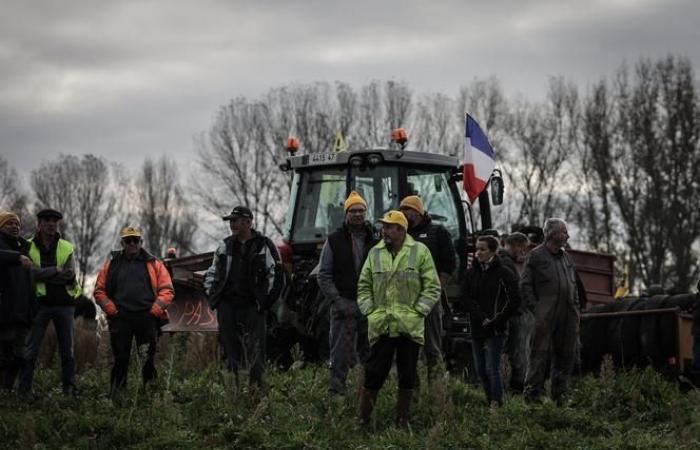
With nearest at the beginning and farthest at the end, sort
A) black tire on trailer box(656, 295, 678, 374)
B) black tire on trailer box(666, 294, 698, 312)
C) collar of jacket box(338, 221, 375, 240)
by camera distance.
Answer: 1. collar of jacket box(338, 221, 375, 240)
2. black tire on trailer box(656, 295, 678, 374)
3. black tire on trailer box(666, 294, 698, 312)

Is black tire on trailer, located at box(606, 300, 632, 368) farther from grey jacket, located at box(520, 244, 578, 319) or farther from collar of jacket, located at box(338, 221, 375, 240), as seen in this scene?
collar of jacket, located at box(338, 221, 375, 240)

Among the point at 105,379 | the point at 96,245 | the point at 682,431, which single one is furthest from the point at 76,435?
the point at 96,245

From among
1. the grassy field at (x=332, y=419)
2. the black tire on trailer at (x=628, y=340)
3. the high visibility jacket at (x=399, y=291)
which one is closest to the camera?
the grassy field at (x=332, y=419)

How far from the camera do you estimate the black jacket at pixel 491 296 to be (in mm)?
11453

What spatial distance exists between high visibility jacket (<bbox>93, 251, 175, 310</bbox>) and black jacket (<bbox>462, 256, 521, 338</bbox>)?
9.52 feet

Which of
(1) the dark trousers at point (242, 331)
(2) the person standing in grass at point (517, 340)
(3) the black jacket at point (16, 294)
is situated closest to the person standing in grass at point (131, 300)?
(3) the black jacket at point (16, 294)

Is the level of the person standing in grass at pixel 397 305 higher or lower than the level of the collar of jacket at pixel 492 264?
lower

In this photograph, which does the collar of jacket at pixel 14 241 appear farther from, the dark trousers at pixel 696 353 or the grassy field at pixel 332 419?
the dark trousers at pixel 696 353

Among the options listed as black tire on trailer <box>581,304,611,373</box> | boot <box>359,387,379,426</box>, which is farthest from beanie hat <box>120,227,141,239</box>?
black tire on trailer <box>581,304,611,373</box>

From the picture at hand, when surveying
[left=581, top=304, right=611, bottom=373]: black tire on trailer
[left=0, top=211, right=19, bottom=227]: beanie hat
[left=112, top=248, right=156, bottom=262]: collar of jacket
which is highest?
[left=0, top=211, right=19, bottom=227]: beanie hat

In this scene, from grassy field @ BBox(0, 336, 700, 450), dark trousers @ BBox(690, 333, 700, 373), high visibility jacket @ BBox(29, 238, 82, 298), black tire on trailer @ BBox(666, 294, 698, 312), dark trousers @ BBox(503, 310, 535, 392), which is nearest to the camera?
grassy field @ BBox(0, 336, 700, 450)

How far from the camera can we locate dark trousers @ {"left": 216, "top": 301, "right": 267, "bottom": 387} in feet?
37.4

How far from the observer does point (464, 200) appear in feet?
51.7

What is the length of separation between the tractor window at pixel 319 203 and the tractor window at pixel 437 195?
3.10ft
